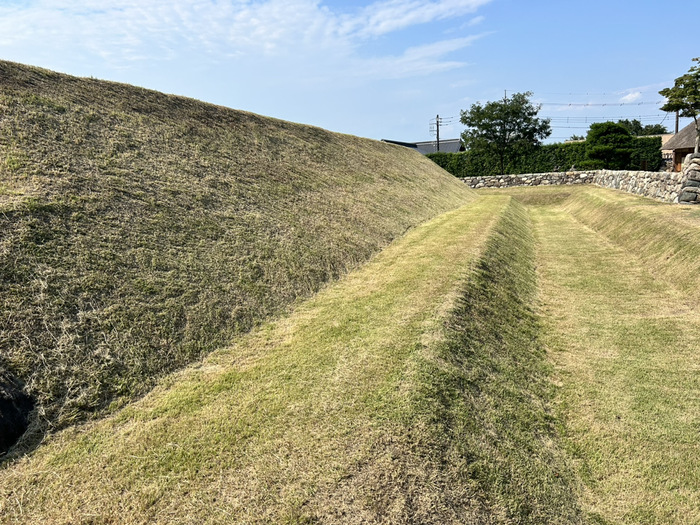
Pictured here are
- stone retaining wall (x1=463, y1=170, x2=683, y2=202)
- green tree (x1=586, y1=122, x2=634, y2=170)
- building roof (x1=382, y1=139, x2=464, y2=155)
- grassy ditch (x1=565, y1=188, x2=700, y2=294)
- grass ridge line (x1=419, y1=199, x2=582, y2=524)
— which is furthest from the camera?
building roof (x1=382, y1=139, x2=464, y2=155)

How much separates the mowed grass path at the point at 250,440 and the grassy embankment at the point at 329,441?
1 cm

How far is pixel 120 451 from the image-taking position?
3.03m

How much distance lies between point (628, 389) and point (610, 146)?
30465 millimetres

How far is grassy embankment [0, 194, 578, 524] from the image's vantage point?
2625 millimetres

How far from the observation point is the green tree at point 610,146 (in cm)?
2959

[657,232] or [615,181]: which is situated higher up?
[615,181]

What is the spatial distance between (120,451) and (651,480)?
4.04 metres

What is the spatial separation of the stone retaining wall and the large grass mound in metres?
9.38

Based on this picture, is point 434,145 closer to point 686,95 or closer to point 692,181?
point 686,95

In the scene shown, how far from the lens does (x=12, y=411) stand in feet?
10.4

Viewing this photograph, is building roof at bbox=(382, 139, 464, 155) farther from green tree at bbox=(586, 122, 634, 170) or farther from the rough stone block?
the rough stone block

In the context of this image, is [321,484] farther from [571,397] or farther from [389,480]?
[571,397]

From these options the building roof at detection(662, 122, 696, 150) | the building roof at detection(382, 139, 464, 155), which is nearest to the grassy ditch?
the building roof at detection(662, 122, 696, 150)

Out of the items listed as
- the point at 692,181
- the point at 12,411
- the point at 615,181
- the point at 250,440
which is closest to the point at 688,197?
the point at 692,181
